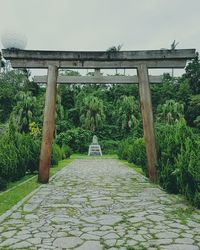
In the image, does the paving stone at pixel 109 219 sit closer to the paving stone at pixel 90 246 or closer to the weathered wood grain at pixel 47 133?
the paving stone at pixel 90 246

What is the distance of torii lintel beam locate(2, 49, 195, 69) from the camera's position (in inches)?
368

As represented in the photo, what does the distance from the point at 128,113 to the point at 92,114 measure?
449cm

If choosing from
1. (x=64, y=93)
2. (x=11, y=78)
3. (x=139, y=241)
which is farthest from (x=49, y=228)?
(x=11, y=78)

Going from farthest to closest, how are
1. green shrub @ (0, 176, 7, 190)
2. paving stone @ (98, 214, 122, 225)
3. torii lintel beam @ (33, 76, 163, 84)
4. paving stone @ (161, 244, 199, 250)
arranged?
torii lintel beam @ (33, 76, 163, 84) < green shrub @ (0, 176, 7, 190) < paving stone @ (98, 214, 122, 225) < paving stone @ (161, 244, 199, 250)

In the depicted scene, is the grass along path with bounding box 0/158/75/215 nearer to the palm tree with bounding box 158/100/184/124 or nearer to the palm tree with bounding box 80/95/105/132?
the palm tree with bounding box 80/95/105/132

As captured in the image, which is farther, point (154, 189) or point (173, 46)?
point (173, 46)

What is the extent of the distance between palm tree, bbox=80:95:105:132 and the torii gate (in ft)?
90.5

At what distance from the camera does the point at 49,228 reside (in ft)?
14.9

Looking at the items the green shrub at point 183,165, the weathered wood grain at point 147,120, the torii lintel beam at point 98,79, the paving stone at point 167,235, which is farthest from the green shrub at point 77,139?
the paving stone at point 167,235

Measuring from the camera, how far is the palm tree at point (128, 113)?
38594 mm

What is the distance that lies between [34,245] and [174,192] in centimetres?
459

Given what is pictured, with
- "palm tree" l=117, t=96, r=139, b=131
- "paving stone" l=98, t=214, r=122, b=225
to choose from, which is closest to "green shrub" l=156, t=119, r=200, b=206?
"paving stone" l=98, t=214, r=122, b=225

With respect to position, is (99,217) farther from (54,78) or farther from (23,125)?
(23,125)

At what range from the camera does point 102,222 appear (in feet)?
16.0
